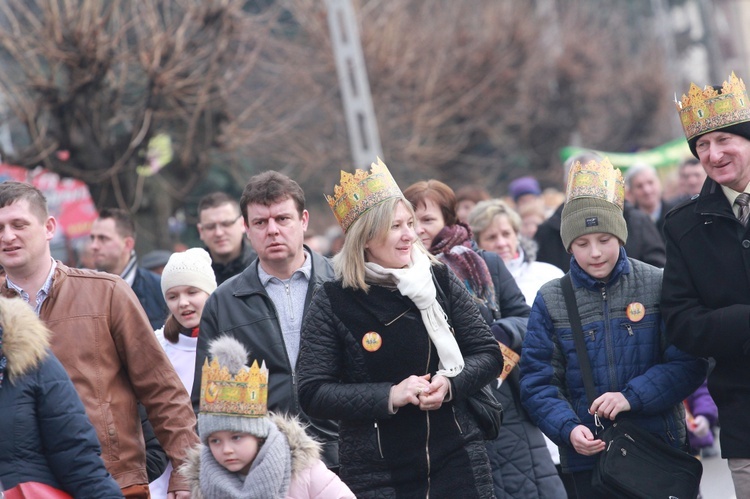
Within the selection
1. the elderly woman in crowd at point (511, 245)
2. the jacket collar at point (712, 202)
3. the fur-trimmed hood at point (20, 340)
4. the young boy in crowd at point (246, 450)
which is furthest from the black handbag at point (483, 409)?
the elderly woman in crowd at point (511, 245)

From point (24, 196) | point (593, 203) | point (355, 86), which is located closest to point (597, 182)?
point (593, 203)

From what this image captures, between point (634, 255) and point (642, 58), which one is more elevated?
point (642, 58)

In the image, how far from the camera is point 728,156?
18.1 ft

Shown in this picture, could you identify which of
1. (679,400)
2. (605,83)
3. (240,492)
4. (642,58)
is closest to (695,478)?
(679,400)

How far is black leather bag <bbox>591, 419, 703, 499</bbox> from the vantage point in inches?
210

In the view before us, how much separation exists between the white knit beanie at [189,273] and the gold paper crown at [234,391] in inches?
77.2

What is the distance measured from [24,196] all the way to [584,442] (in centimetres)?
268

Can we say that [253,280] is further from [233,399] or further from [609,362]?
[609,362]

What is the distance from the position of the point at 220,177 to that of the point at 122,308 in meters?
16.3

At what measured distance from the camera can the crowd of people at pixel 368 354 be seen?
16.6 feet

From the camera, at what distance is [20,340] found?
15.6ft

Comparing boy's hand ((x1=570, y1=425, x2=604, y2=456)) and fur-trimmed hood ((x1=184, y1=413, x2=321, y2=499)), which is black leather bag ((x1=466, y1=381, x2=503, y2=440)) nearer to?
boy's hand ((x1=570, y1=425, x2=604, y2=456))

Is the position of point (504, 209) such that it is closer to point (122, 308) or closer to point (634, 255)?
point (634, 255)

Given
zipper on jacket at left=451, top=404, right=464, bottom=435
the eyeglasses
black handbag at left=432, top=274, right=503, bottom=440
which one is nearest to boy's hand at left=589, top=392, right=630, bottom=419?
black handbag at left=432, top=274, right=503, bottom=440
